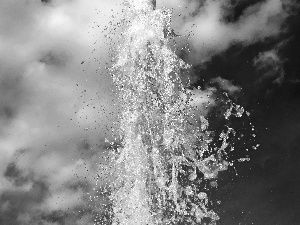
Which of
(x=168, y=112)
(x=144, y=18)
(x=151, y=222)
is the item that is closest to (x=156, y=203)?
(x=151, y=222)

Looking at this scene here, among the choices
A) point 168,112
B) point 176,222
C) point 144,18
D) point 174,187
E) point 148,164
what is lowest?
point 176,222

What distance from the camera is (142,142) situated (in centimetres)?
2678

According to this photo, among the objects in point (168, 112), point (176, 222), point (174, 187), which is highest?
point (168, 112)

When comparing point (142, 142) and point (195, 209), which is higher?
point (142, 142)

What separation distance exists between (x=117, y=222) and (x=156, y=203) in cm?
343

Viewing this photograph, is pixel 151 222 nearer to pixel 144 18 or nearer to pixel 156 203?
pixel 156 203

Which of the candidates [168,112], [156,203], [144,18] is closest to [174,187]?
[156,203]

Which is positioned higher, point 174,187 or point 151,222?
point 174,187

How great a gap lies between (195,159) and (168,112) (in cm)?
389

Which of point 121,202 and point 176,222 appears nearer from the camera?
point 176,222

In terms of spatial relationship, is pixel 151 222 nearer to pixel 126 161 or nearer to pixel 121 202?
pixel 121 202

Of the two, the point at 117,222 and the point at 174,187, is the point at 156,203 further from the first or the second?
the point at 117,222

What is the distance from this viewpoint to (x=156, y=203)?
26297 millimetres

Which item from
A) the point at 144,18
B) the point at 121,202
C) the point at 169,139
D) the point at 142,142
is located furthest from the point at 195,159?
the point at 144,18
